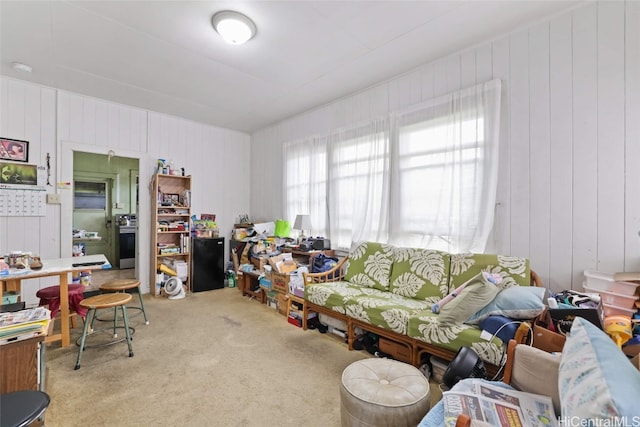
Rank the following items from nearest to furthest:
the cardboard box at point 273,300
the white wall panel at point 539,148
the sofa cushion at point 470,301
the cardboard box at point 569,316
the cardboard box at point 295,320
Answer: the cardboard box at point 569,316, the sofa cushion at point 470,301, the white wall panel at point 539,148, the cardboard box at point 295,320, the cardboard box at point 273,300

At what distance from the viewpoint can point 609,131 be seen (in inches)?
82.0

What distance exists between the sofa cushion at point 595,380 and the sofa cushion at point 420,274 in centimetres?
145

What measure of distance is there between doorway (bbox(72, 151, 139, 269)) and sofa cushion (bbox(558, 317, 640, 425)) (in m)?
7.16

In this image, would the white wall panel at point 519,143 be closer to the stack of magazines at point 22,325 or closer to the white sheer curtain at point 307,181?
the white sheer curtain at point 307,181

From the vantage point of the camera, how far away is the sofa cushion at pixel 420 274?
8.63 feet

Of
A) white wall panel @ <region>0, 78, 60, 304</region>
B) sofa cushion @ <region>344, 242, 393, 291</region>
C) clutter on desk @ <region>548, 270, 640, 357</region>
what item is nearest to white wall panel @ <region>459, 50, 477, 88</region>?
sofa cushion @ <region>344, 242, 393, 291</region>

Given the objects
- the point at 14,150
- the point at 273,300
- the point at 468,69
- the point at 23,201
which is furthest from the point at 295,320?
the point at 14,150

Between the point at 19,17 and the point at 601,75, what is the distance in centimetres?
475

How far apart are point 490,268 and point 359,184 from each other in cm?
182

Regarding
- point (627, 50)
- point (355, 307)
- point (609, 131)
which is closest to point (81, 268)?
point (355, 307)

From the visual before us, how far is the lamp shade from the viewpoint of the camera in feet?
13.8

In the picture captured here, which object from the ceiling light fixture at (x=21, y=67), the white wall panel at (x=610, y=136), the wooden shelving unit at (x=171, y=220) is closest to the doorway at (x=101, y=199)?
the wooden shelving unit at (x=171, y=220)

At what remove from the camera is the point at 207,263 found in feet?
15.6

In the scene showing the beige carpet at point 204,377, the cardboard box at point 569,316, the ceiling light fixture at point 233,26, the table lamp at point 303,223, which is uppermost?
the ceiling light fixture at point 233,26
